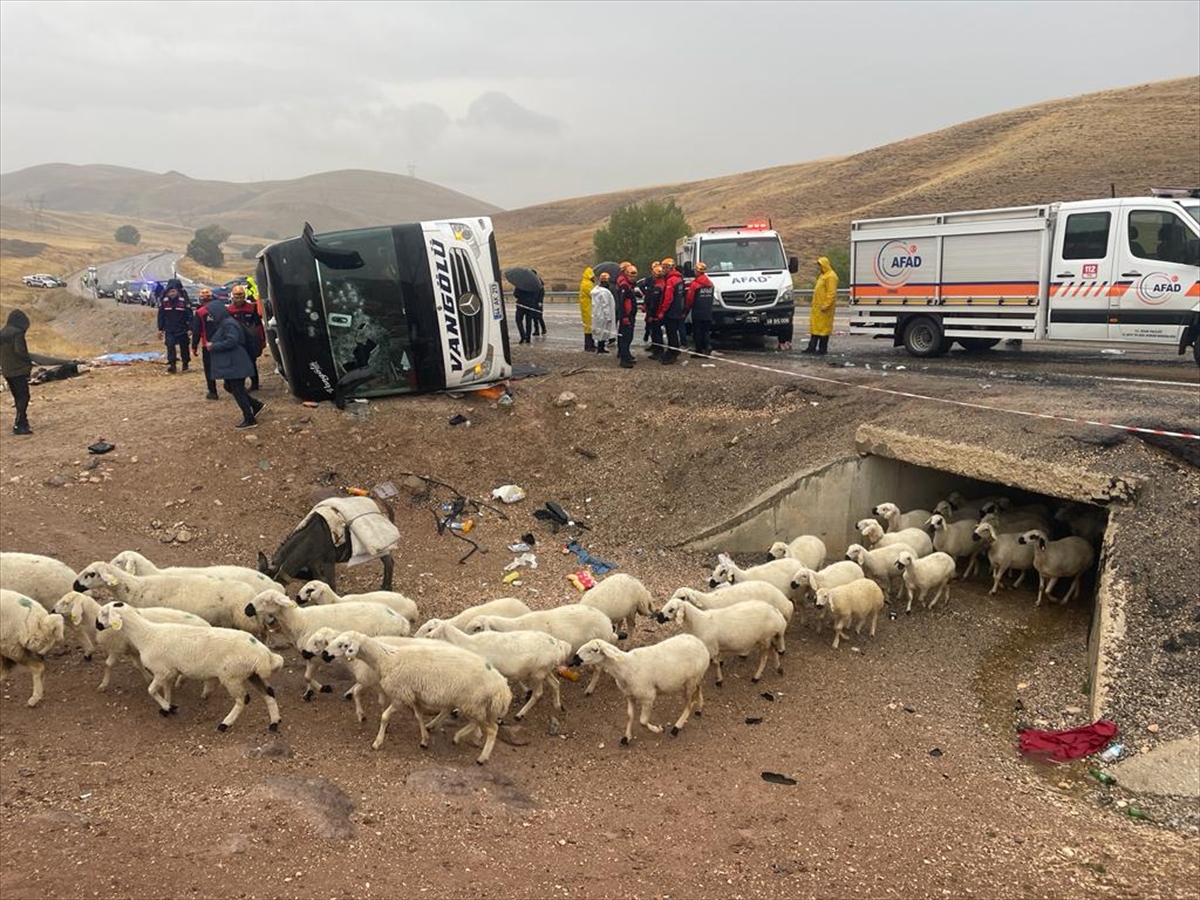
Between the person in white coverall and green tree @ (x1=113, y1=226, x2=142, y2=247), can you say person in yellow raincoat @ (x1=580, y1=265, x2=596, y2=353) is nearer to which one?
the person in white coverall

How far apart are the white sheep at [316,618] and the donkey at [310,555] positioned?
1.74m

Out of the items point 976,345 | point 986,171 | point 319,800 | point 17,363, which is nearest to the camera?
point 319,800

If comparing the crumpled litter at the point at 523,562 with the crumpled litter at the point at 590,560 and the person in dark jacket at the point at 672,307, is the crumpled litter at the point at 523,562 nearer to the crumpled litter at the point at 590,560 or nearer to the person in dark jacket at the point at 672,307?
the crumpled litter at the point at 590,560

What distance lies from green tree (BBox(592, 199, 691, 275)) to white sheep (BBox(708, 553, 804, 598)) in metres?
43.8

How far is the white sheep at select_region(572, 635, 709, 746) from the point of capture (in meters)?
6.95

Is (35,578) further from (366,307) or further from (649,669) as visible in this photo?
(366,307)

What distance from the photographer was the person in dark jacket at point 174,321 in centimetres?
1845

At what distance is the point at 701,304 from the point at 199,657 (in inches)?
484

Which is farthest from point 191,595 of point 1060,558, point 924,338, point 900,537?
point 924,338

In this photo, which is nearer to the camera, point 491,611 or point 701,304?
point 491,611

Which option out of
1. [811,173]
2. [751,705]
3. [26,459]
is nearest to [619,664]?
[751,705]

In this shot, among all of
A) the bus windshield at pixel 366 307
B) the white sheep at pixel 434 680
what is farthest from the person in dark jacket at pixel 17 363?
the white sheep at pixel 434 680

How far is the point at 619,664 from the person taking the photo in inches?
274

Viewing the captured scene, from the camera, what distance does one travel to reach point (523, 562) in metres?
11.1
